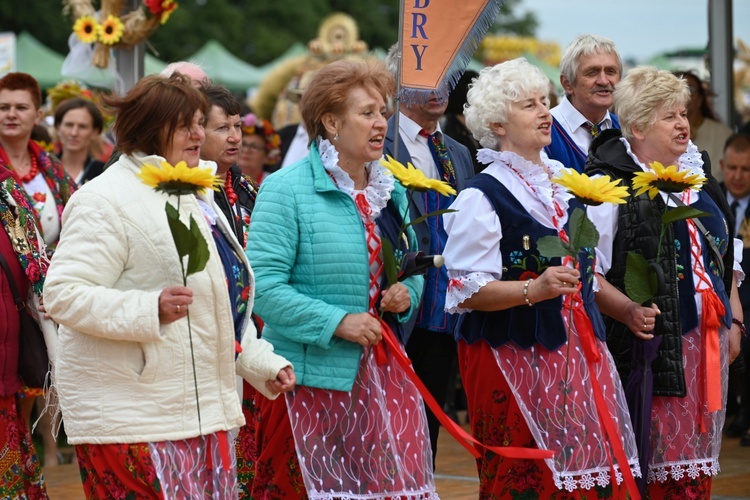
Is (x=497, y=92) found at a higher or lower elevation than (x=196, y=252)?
higher

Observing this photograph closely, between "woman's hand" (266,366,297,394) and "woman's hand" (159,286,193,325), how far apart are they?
0.54 m

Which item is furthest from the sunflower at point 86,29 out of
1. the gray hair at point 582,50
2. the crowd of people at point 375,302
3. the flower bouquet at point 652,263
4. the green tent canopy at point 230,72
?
the green tent canopy at point 230,72

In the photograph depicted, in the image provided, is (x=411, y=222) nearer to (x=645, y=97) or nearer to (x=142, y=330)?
(x=142, y=330)

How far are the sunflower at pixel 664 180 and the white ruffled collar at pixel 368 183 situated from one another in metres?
1.01

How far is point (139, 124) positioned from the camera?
4066mm

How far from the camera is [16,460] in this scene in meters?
5.46

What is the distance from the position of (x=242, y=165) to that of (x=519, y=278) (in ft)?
12.3

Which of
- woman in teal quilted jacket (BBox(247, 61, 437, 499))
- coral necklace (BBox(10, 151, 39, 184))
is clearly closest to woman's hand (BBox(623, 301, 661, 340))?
woman in teal quilted jacket (BBox(247, 61, 437, 499))

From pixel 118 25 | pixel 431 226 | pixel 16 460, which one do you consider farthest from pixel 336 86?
pixel 118 25

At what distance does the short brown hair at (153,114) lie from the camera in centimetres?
404

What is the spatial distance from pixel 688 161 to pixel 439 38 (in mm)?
1199

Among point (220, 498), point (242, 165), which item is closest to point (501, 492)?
point (220, 498)

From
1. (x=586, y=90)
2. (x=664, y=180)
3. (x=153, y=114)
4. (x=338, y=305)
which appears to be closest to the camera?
(x=153, y=114)

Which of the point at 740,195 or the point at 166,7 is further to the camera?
the point at 740,195
